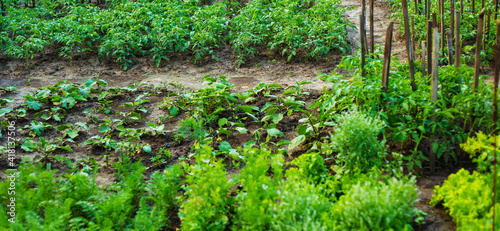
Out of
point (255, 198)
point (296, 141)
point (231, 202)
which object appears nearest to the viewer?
point (255, 198)

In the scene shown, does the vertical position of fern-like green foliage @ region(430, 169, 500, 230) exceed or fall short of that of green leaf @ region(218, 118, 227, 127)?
it falls short

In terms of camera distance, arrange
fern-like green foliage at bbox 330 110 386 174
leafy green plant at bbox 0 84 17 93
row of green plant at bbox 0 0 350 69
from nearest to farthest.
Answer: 1. fern-like green foliage at bbox 330 110 386 174
2. leafy green plant at bbox 0 84 17 93
3. row of green plant at bbox 0 0 350 69

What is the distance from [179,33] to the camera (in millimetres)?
5895

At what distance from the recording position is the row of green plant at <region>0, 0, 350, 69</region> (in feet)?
19.0

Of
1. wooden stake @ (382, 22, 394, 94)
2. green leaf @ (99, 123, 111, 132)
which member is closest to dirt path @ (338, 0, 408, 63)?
A: wooden stake @ (382, 22, 394, 94)

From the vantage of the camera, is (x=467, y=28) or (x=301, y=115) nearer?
(x=301, y=115)

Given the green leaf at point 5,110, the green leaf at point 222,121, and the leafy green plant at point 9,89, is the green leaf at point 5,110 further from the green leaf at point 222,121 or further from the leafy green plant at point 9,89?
the green leaf at point 222,121

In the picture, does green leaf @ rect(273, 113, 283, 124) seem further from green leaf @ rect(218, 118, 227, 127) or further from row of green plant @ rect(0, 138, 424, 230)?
row of green plant @ rect(0, 138, 424, 230)

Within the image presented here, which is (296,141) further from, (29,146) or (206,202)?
(29,146)

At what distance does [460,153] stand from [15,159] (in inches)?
154

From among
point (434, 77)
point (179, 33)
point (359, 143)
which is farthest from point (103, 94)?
point (434, 77)

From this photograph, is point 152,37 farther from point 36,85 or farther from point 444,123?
point 444,123

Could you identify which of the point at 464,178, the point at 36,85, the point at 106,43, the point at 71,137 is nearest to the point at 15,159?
the point at 71,137

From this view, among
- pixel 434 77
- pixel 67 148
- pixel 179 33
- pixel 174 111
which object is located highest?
pixel 179 33
